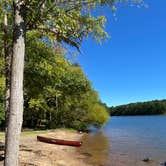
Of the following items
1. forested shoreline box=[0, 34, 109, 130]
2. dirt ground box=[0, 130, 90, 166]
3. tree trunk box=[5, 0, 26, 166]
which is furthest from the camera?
forested shoreline box=[0, 34, 109, 130]

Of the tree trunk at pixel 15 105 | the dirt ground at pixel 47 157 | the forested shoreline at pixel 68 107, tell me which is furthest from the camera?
the forested shoreline at pixel 68 107

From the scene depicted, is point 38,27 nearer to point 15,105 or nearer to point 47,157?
point 15,105

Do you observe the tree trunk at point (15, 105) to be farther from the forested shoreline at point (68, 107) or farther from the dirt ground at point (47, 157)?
the forested shoreline at point (68, 107)

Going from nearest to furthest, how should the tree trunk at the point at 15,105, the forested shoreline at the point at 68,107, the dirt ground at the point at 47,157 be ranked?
the tree trunk at the point at 15,105 < the dirt ground at the point at 47,157 < the forested shoreline at the point at 68,107

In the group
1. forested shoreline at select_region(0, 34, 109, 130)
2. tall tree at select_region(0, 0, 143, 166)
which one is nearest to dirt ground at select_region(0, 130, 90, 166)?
forested shoreline at select_region(0, 34, 109, 130)

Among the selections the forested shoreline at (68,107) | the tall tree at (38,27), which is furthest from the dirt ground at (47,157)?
the tall tree at (38,27)

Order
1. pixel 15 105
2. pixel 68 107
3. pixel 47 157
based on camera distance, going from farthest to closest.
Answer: pixel 68 107 → pixel 47 157 → pixel 15 105

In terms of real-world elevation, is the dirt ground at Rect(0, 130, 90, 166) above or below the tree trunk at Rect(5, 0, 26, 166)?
below

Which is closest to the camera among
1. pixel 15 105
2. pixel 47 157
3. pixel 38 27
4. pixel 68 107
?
pixel 15 105

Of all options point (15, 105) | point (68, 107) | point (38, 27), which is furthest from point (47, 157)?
point (68, 107)

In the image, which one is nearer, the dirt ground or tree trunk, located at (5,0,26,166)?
tree trunk, located at (5,0,26,166)

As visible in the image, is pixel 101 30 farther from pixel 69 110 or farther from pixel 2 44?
pixel 69 110

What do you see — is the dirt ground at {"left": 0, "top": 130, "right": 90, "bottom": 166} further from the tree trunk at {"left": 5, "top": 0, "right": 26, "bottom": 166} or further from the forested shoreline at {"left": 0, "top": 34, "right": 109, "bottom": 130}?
the tree trunk at {"left": 5, "top": 0, "right": 26, "bottom": 166}

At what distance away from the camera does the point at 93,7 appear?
8.30 m
